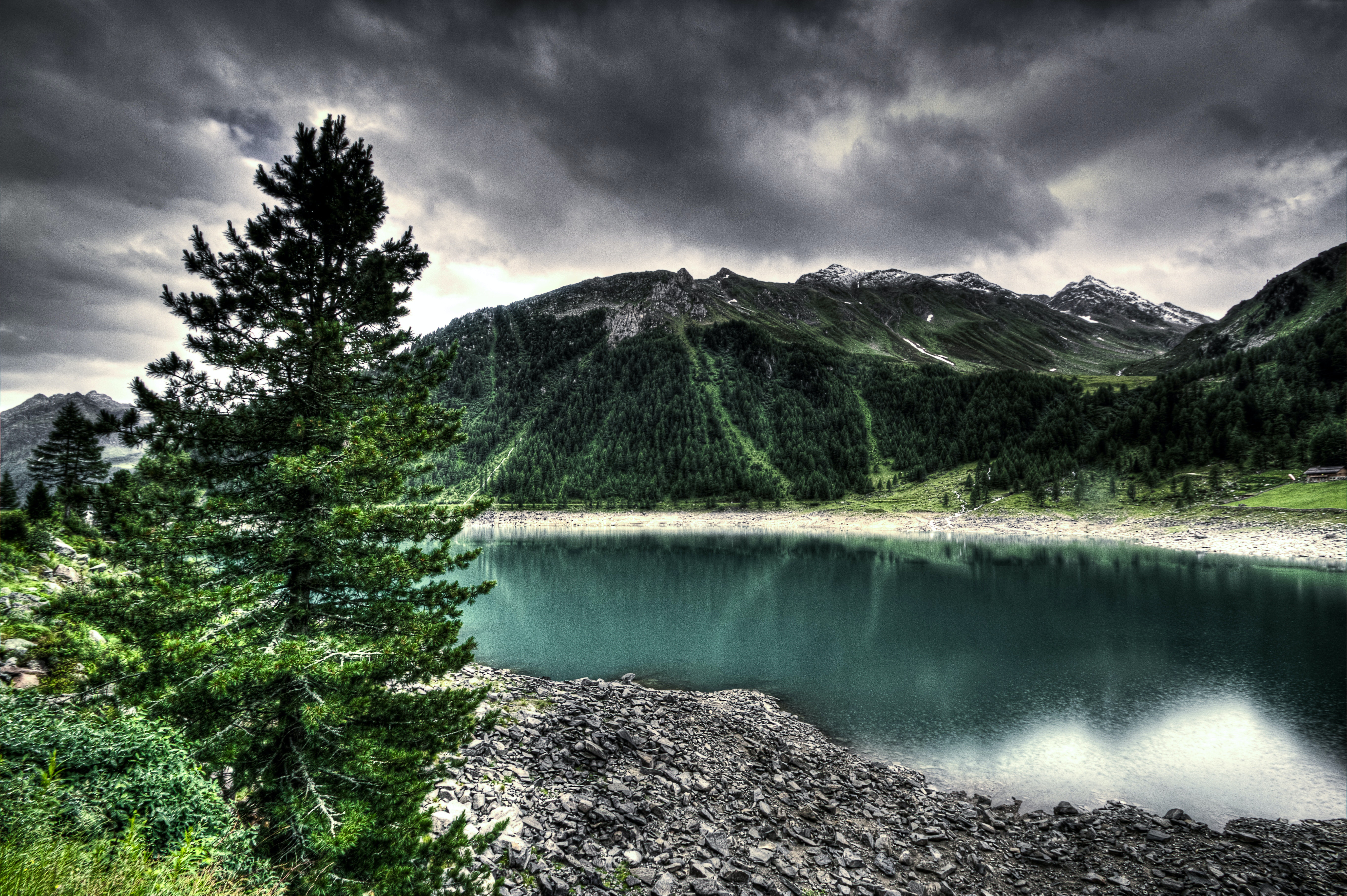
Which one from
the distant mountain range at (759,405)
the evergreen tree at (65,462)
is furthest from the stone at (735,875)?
the distant mountain range at (759,405)

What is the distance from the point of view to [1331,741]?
1571 cm

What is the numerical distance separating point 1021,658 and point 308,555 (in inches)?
1126

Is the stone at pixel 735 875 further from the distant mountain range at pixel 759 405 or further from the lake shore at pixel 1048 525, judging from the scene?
the distant mountain range at pixel 759 405

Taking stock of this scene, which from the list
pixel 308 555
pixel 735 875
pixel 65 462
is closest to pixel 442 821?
pixel 735 875

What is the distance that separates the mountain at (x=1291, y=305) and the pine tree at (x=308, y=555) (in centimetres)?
16189

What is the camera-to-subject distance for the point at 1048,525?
2817 inches

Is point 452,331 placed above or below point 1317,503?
above

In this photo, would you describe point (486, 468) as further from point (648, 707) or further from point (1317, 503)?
point (1317, 503)

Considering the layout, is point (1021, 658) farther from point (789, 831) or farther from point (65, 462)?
point (65, 462)

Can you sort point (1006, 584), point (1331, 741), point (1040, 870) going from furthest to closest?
1. point (1006, 584)
2. point (1331, 741)
3. point (1040, 870)

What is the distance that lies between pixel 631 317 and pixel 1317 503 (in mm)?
153949

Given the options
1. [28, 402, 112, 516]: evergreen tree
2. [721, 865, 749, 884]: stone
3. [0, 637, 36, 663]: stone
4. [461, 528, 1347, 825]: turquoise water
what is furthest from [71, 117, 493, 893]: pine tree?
[28, 402, 112, 516]: evergreen tree

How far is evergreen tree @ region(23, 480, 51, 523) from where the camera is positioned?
2483cm

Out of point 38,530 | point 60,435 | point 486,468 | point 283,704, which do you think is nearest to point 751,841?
point 283,704
